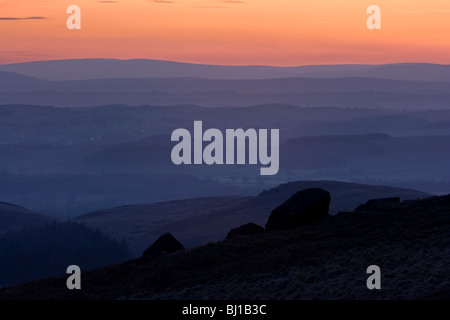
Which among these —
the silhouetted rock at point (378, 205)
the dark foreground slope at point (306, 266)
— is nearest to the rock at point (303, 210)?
the dark foreground slope at point (306, 266)

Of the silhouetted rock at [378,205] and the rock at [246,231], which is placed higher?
the silhouetted rock at [378,205]

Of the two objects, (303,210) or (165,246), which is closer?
(165,246)

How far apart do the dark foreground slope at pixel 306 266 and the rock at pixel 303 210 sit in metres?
0.78

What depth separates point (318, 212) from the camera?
42562 mm

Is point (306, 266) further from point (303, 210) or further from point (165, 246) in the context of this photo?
point (165, 246)

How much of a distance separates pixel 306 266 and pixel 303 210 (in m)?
7.88

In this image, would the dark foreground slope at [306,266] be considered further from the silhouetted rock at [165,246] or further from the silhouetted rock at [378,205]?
the silhouetted rock at [165,246]

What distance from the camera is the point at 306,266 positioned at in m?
34.7

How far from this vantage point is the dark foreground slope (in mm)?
31697

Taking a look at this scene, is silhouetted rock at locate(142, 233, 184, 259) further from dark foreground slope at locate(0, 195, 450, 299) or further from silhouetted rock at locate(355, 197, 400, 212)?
silhouetted rock at locate(355, 197, 400, 212)

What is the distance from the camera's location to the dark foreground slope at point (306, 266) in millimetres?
31697

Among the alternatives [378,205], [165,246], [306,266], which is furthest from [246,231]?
[306,266]

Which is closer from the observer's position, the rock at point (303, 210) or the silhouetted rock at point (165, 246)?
the silhouetted rock at point (165, 246)
